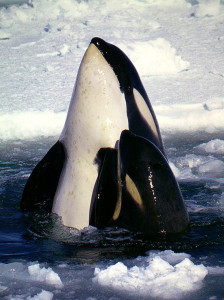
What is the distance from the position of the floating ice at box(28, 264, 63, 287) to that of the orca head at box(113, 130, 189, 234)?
3.66ft

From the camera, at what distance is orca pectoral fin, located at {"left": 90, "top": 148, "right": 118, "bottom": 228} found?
Result: 3941 mm

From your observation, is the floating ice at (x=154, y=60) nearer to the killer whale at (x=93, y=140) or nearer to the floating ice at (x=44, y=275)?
the killer whale at (x=93, y=140)

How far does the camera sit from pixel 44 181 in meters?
4.61

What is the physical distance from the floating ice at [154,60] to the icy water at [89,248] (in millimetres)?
6507

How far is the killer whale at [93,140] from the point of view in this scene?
4262 mm

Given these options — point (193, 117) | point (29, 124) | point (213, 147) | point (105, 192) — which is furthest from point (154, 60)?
point (105, 192)

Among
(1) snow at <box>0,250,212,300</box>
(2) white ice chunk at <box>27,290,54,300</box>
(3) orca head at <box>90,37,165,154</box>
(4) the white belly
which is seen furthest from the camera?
(3) orca head at <box>90,37,165,154</box>

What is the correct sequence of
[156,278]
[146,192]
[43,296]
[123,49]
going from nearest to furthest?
1. [43,296]
2. [156,278]
3. [146,192]
4. [123,49]

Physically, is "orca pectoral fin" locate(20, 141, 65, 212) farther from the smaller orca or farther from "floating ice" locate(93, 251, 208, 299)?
"floating ice" locate(93, 251, 208, 299)

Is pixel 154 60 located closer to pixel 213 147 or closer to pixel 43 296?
pixel 213 147

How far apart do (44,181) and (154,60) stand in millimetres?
8110

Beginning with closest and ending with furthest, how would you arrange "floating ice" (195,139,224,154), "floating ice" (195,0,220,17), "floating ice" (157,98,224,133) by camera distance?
"floating ice" (195,139,224,154) < "floating ice" (157,98,224,133) < "floating ice" (195,0,220,17)

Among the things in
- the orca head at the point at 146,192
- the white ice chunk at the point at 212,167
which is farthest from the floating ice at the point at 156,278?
the white ice chunk at the point at 212,167

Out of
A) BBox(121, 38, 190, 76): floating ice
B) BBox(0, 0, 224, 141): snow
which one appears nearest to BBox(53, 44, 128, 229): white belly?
BBox(0, 0, 224, 141): snow
